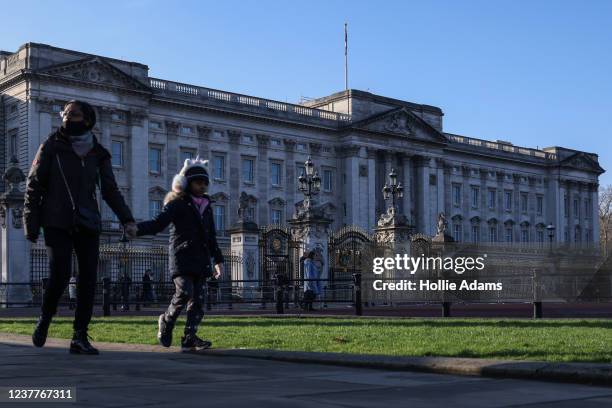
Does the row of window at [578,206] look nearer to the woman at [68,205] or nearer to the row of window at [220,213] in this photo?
the row of window at [220,213]

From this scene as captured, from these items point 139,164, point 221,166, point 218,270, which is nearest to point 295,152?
point 221,166

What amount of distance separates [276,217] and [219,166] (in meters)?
6.04

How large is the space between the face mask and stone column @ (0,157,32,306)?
21525 mm

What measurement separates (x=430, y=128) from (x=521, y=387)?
2792 inches

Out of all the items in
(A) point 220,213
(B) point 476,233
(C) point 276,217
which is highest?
(A) point 220,213

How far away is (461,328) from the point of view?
1317 centimetres

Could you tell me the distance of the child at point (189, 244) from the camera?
367 inches

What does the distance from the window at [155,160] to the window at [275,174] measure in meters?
9.88

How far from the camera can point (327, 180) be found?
233 ft

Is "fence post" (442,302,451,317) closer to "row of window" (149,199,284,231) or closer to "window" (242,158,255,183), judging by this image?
"row of window" (149,199,284,231)

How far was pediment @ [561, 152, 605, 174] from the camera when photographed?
92531mm

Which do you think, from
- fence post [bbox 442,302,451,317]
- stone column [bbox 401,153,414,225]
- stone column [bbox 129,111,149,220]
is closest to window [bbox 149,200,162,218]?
stone column [bbox 129,111,149,220]

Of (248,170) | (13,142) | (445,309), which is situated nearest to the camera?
(445,309)

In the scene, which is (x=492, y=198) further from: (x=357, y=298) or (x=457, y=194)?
(x=357, y=298)
